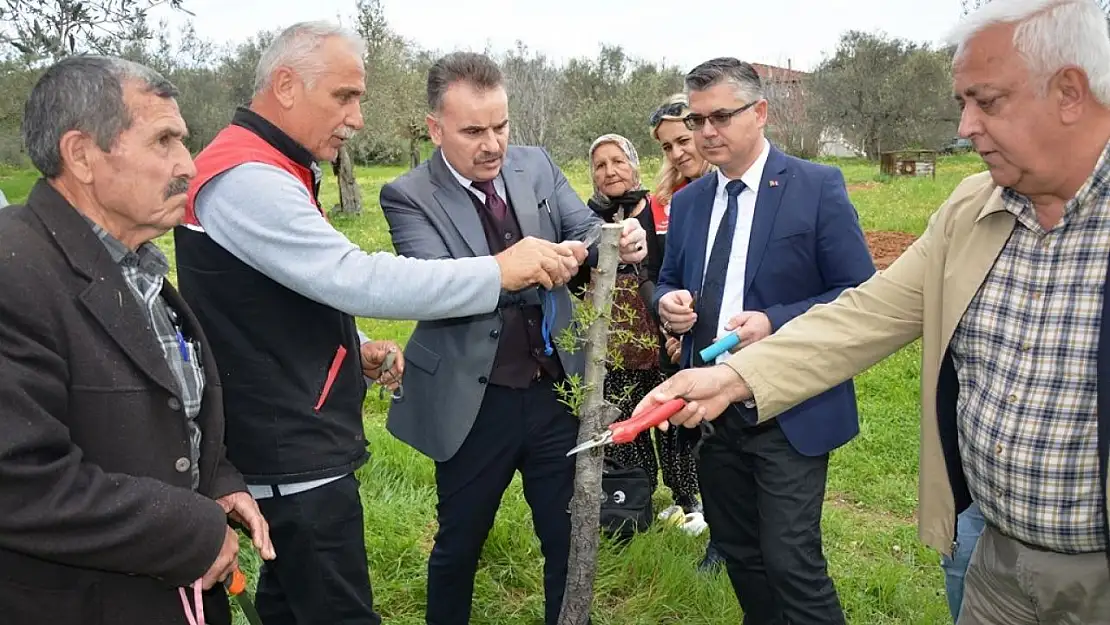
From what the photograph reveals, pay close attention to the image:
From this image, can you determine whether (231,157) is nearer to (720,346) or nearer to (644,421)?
(644,421)

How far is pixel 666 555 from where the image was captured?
4082 mm

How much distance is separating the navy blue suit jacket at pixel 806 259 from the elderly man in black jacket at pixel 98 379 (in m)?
1.98

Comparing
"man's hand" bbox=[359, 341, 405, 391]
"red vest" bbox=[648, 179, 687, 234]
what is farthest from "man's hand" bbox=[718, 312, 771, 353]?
"red vest" bbox=[648, 179, 687, 234]

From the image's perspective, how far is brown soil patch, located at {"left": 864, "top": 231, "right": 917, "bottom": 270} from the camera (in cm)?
1243

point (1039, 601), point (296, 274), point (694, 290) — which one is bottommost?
point (1039, 601)

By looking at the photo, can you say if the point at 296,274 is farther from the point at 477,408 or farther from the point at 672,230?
the point at 672,230

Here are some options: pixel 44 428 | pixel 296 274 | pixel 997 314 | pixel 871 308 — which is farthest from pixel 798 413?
pixel 44 428

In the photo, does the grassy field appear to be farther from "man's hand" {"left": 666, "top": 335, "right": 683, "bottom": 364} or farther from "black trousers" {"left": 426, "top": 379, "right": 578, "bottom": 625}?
"man's hand" {"left": 666, "top": 335, "right": 683, "bottom": 364}

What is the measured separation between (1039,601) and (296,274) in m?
2.17

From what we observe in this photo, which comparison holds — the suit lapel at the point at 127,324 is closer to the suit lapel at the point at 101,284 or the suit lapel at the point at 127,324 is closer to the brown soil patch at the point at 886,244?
the suit lapel at the point at 101,284

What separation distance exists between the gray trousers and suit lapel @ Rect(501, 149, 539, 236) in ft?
6.20

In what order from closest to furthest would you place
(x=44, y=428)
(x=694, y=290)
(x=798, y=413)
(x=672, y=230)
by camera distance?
(x=44, y=428) → (x=798, y=413) → (x=694, y=290) → (x=672, y=230)

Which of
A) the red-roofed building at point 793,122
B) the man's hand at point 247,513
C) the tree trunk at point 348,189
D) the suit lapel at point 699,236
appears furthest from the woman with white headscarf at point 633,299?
the red-roofed building at point 793,122

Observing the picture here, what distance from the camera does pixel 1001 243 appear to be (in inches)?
88.4
